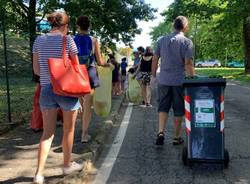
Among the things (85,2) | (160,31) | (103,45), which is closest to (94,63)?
(85,2)

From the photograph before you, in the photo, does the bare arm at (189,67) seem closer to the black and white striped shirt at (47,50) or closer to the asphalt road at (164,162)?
the asphalt road at (164,162)

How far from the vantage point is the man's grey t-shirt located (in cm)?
785

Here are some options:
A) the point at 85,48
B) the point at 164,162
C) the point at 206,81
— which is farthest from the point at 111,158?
the point at 206,81

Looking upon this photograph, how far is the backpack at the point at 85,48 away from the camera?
7.71 m

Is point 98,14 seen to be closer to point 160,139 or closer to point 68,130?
point 160,139

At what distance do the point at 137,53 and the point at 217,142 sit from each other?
34.6 feet

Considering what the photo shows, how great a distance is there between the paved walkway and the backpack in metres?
1.31

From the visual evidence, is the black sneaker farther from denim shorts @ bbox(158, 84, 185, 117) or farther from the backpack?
the backpack

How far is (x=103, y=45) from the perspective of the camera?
29.1 m

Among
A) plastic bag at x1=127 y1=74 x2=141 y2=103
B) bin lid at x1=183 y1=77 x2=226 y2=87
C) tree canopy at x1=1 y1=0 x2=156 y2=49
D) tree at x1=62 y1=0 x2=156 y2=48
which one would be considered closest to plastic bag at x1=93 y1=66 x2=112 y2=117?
bin lid at x1=183 y1=77 x2=226 y2=87

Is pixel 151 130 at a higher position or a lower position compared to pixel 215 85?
lower

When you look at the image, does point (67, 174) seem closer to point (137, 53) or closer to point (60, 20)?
point (60, 20)

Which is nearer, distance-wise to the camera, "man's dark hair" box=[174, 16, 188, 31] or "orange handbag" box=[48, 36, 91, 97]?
"orange handbag" box=[48, 36, 91, 97]

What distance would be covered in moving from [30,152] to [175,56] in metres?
2.64
